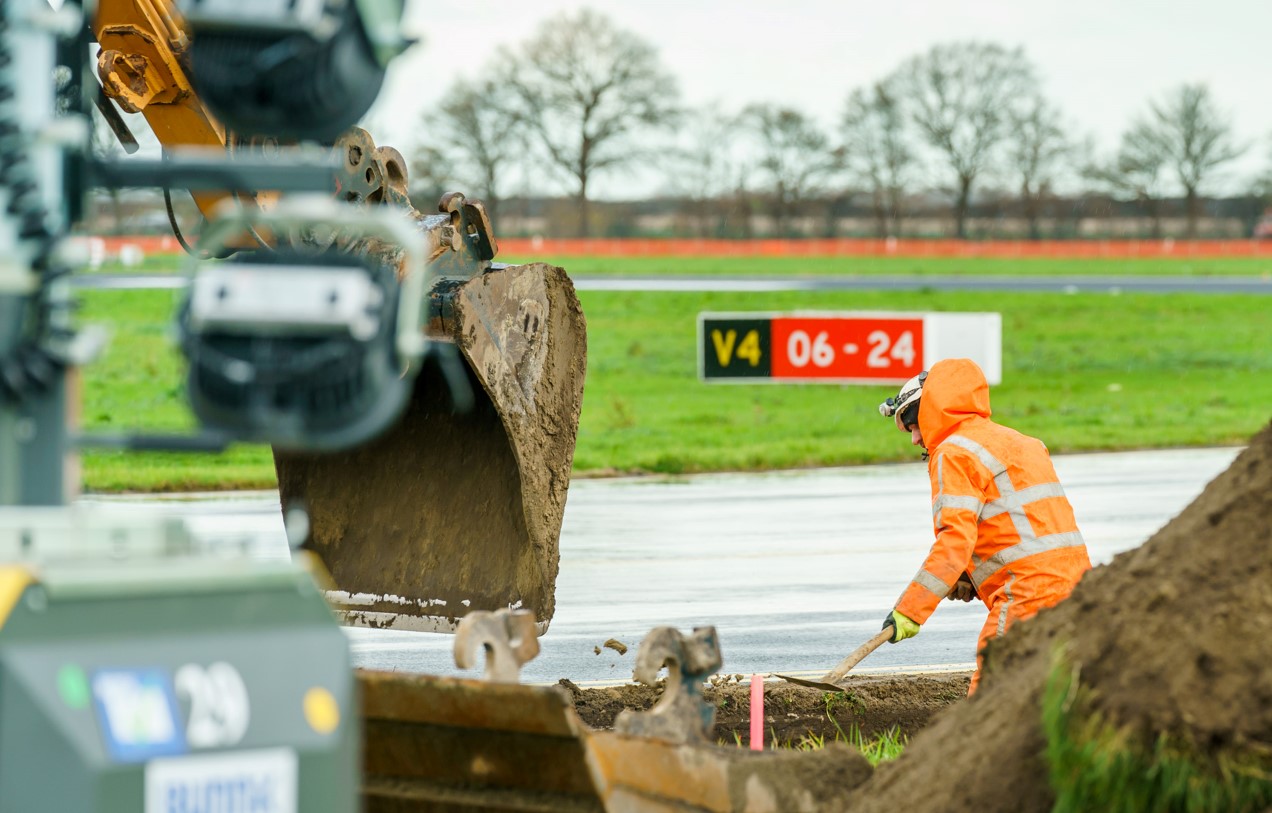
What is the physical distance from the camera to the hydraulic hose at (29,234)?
2934 mm

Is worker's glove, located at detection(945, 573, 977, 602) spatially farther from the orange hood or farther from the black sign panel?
the black sign panel

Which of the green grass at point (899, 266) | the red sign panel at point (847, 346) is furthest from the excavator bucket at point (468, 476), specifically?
the green grass at point (899, 266)

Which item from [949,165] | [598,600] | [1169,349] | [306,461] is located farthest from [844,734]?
[949,165]

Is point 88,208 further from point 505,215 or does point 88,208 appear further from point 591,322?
point 505,215

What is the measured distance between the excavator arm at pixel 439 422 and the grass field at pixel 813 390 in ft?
12.5

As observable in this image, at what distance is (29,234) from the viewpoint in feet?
9.73

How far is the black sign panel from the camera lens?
1248 cm

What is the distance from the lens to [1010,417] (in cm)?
2161

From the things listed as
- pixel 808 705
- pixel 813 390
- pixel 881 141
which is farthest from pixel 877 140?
pixel 808 705

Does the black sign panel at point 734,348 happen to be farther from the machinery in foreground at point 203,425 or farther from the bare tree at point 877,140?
the bare tree at point 877,140

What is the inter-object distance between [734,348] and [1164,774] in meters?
9.24

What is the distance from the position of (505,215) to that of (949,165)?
1669cm

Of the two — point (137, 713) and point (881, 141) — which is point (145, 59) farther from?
point (881, 141)

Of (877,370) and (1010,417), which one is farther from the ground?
(877,370)
